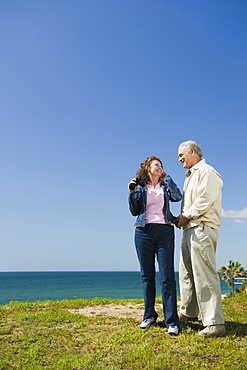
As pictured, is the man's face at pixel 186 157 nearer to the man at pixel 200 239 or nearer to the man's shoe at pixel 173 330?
the man at pixel 200 239

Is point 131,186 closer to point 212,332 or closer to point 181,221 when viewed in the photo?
point 181,221

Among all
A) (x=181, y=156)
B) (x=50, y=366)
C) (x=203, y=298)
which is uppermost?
(x=181, y=156)

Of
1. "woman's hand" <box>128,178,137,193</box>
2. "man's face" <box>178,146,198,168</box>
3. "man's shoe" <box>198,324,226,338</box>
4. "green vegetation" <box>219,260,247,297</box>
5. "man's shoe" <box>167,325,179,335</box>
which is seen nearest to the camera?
"man's shoe" <box>198,324,226,338</box>

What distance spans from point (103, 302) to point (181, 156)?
14.0 feet

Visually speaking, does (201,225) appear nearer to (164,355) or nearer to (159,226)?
(159,226)

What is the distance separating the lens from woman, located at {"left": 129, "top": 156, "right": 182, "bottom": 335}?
17.2 feet

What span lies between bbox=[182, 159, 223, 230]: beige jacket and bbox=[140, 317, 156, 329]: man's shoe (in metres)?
1.49

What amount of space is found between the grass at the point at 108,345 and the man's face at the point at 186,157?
8.14 feet

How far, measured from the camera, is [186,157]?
555 cm

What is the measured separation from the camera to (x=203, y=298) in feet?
16.4

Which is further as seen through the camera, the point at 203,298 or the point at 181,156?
the point at 181,156

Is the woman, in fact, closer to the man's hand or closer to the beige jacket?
the man's hand

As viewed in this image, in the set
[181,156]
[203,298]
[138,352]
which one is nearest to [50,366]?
[138,352]

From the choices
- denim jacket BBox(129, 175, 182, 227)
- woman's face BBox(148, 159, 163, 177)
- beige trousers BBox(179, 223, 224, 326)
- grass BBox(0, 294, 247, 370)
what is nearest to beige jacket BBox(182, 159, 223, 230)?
beige trousers BBox(179, 223, 224, 326)
